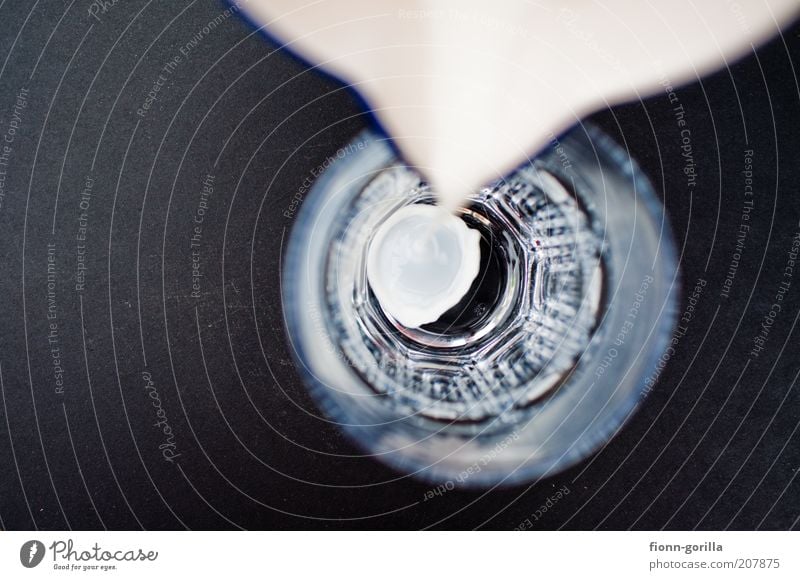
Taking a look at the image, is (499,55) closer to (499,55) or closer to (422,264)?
(499,55)

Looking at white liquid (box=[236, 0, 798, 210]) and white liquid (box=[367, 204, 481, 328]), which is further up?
white liquid (box=[236, 0, 798, 210])

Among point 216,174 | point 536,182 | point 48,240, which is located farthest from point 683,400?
point 48,240

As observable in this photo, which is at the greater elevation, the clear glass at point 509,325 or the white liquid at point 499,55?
the white liquid at point 499,55

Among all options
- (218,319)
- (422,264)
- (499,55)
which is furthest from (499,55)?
(218,319)

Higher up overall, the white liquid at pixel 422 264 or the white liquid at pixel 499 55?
the white liquid at pixel 499 55
